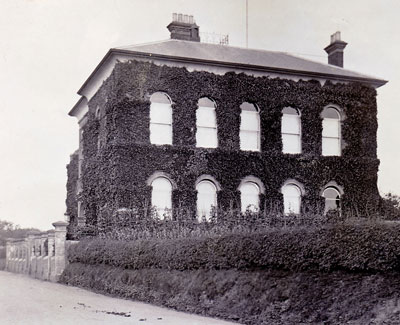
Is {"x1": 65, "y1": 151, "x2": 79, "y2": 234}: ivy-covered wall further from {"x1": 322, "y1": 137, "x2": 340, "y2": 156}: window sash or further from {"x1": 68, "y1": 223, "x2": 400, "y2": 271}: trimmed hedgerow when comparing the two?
{"x1": 68, "y1": 223, "x2": 400, "y2": 271}: trimmed hedgerow

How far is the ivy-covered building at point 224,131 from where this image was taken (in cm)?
2864

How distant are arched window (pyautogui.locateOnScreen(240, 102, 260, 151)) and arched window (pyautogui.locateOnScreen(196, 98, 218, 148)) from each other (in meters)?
1.50

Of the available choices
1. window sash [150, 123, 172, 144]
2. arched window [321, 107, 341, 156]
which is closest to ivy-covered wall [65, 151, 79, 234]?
window sash [150, 123, 172, 144]

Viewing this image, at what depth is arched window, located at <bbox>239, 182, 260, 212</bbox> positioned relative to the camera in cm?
2980

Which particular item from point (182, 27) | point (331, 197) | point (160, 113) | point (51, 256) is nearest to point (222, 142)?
point (160, 113)

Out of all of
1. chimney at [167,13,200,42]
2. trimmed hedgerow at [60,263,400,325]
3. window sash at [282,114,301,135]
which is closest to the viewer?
trimmed hedgerow at [60,263,400,325]

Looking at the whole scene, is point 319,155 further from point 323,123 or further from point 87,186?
point 87,186

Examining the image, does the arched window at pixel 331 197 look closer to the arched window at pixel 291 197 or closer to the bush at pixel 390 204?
the arched window at pixel 291 197

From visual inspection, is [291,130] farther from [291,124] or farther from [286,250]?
[286,250]

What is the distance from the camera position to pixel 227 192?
96.3 ft

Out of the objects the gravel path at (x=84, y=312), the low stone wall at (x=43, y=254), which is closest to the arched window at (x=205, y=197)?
the low stone wall at (x=43, y=254)

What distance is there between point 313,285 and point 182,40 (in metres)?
23.1

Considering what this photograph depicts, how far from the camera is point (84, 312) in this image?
544 inches

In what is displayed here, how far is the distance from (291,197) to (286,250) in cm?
1847
